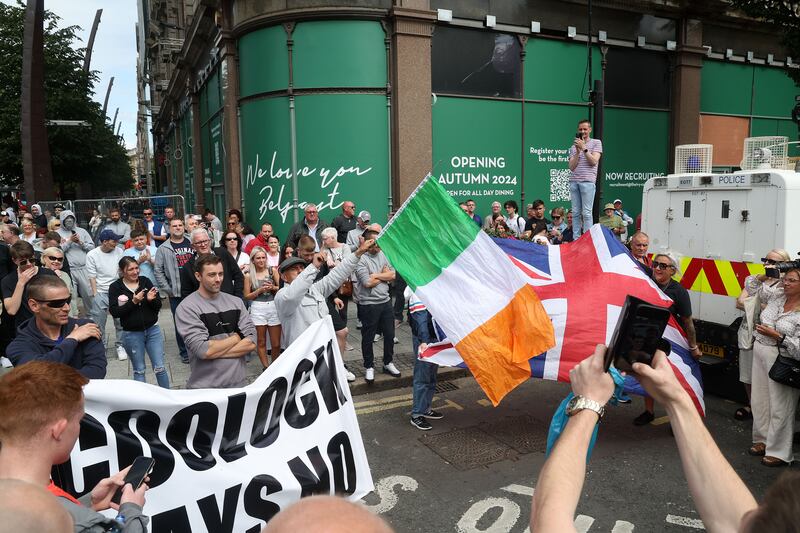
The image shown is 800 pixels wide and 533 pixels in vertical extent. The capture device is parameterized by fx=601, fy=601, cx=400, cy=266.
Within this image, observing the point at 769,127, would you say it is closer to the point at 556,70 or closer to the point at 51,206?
the point at 556,70

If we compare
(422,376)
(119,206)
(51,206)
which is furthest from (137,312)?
(51,206)

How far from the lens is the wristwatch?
1767 mm

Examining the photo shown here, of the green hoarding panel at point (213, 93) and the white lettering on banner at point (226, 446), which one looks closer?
the white lettering on banner at point (226, 446)

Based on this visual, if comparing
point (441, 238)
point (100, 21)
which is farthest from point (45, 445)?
point (100, 21)

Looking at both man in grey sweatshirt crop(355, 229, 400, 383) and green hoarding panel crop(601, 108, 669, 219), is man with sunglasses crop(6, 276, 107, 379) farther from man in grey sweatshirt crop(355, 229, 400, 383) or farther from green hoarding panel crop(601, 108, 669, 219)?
green hoarding panel crop(601, 108, 669, 219)

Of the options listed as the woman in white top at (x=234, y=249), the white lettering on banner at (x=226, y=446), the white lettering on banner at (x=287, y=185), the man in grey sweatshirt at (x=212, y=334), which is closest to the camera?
the white lettering on banner at (x=226, y=446)

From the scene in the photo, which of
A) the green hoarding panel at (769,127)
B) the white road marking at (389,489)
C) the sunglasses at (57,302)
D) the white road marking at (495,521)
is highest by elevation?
the green hoarding panel at (769,127)

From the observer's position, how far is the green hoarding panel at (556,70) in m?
15.2

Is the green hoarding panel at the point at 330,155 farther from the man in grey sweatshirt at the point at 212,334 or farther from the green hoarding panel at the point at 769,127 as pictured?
the green hoarding panel at the point at 769,127

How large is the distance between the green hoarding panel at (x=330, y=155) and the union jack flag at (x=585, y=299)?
24.8 ft

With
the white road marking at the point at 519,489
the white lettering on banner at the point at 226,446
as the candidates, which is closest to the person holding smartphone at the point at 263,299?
the white road marking at the point at 519,489

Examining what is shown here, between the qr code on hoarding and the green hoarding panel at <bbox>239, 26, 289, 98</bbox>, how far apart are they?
7174mm

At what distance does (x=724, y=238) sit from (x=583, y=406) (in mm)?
6426

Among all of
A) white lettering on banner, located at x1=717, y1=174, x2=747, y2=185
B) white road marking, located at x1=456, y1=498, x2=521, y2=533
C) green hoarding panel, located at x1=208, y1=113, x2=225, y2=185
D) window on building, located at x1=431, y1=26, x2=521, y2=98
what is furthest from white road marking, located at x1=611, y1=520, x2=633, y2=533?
green hoarding panel, located at x1=208, y1=113, x2=225, y2=185
